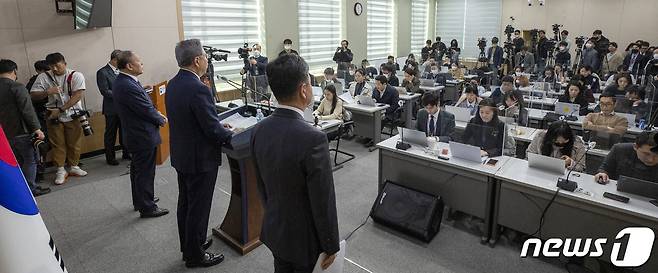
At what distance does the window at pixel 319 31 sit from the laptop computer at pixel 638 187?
6.64 m

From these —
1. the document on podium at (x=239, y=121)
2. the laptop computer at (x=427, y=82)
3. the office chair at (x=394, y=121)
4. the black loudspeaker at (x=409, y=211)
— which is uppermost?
the document on podium at (x=239, y=121)

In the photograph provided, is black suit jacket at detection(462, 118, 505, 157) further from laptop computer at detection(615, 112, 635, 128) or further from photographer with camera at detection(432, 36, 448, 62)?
photographer with camera at detection(432, 36, 448, 62)

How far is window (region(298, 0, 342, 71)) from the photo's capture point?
342 inches

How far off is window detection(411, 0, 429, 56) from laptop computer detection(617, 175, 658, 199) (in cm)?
1047

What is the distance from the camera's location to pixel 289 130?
1.43 meters

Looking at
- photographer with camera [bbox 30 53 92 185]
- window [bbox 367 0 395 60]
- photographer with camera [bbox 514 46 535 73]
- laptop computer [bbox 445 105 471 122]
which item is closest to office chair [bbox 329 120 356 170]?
laptop computer [bbox 445 105 471 122]

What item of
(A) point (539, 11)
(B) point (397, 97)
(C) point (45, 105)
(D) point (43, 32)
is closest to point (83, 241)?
(C) point (45, 105)

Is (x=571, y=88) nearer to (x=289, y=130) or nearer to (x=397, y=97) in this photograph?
(x=397, y=97)

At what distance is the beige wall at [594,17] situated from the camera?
10211mm

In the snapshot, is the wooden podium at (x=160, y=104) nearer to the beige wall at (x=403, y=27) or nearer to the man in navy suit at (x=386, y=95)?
the man in navy suit at (x=386, y=95)

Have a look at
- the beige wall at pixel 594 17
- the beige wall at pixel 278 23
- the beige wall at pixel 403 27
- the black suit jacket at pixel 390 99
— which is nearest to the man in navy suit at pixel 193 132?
the black suit jacket at pixel 390 99

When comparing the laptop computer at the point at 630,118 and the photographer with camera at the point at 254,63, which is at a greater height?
the photographer with camera at the point at 254,63

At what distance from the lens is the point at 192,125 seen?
93.8 inches

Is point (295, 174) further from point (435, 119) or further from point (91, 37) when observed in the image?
point (91, 37)
